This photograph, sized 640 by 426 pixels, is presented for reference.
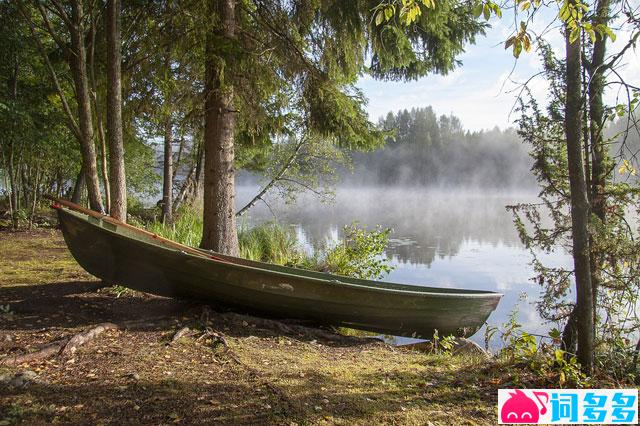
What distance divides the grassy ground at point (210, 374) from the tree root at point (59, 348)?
0.19 feet

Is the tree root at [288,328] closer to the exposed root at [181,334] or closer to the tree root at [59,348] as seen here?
the exposed root at [181,334]

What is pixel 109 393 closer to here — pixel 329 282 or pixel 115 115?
pixel 329 282

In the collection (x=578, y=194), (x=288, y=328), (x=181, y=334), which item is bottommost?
(x=288, y=328)

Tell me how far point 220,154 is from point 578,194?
3.59m

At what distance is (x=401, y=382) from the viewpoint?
2939 mm

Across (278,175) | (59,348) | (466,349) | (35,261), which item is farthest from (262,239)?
(59,348)

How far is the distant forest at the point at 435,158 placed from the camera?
176ft

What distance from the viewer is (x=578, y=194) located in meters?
2.88

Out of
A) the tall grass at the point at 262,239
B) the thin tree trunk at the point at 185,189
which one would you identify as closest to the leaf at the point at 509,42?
the tall grass at the point at 262,239

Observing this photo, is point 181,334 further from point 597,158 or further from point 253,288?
point 597,158

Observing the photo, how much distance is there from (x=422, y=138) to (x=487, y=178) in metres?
12.8

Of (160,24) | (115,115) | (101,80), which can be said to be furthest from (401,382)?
(101,80)

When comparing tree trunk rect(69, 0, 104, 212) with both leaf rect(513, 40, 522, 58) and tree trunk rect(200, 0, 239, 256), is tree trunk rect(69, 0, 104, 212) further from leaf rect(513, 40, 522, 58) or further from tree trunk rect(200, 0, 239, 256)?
leaf rect(513, 40, 522, 58)

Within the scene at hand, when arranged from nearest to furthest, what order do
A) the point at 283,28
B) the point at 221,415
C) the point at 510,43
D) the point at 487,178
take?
the point at 510,43, the point at 221,415, the point at 283,28, the point at 487,178
